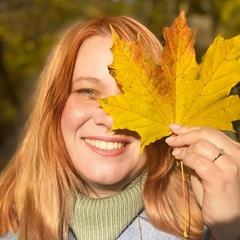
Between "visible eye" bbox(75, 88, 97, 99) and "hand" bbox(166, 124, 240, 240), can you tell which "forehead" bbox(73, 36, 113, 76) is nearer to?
"visible eye" bbox(75, 88, 97, 99)

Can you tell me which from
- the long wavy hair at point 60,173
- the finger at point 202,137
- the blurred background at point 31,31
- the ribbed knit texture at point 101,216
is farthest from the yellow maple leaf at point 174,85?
the blurred background at point 31,31

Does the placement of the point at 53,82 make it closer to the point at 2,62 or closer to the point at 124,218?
the point at 124,218

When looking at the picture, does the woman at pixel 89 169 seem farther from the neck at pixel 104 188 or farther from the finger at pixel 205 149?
the finger at pixel 205 149

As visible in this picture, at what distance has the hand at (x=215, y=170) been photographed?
167 cm

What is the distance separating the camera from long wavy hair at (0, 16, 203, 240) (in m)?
2.09

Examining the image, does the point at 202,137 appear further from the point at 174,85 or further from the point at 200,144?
the point at 174,85

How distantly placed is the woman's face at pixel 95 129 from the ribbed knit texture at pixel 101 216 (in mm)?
94

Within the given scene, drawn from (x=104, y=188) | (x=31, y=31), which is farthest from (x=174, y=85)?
(x=31, y=31)

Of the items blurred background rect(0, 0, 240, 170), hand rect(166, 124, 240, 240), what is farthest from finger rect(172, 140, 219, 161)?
blurred background rect(0, 0, 240, 170)

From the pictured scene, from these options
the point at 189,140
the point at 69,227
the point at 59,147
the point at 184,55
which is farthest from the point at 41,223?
the point at 184,55

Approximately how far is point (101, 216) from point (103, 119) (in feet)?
1.29

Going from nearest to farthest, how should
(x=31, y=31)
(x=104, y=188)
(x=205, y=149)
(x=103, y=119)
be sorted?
(x=205, y=149) < (x=103, y=119) < (x=104, y=188) < (x=31, y=31)

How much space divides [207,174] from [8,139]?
573 cm

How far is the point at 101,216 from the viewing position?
2143 millimetres
